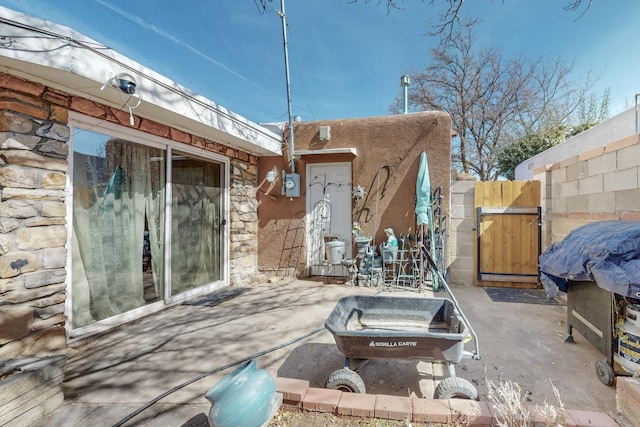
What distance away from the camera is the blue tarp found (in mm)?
1987

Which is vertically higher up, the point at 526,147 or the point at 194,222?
the point at 526,147

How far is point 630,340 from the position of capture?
2123 millimetres

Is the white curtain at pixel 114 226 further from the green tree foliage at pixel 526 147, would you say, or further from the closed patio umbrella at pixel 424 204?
the green tree foliage at pixel 526 147

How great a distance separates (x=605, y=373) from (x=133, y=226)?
16.4ft

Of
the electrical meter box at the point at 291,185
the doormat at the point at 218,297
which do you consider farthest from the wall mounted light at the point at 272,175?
the doormat at the point at 218,297

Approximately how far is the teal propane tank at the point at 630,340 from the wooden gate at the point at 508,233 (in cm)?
331

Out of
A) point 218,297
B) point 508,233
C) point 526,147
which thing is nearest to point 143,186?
point 218,297

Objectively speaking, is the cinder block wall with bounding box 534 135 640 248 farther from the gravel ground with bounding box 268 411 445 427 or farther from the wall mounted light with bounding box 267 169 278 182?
the wall mounted light with bounding box 267 169 278 182

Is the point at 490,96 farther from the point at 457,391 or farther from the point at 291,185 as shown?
the point at 457,391

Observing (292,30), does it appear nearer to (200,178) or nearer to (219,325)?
(200,178)

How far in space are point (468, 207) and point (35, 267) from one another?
629 centimetres

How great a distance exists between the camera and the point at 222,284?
5148mm

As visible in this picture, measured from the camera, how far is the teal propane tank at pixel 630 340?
208 cm

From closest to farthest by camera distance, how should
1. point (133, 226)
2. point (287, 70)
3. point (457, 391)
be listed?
point (457, 391), point (133, 226), point (287, 70)
